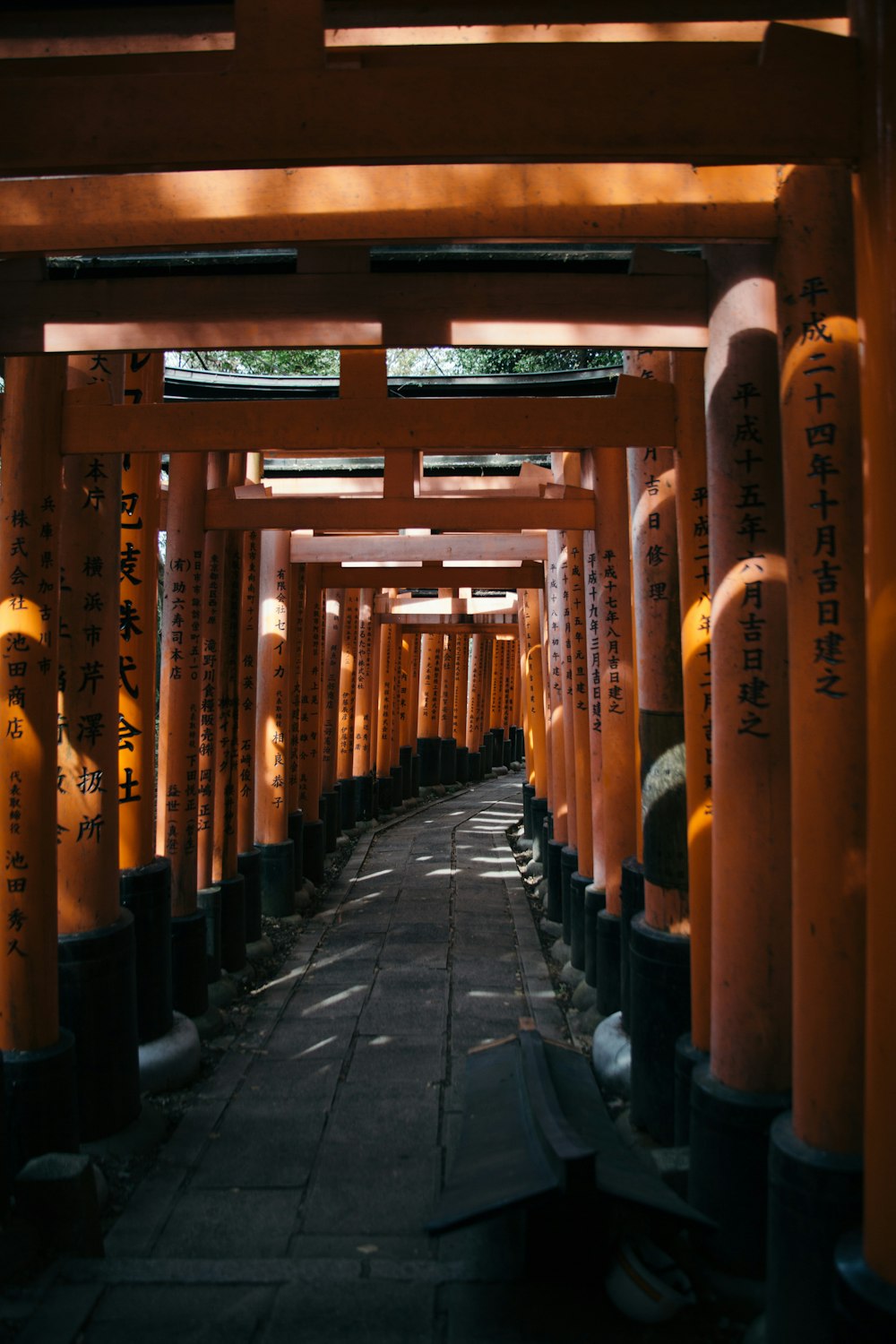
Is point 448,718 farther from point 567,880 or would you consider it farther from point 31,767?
point 31,767

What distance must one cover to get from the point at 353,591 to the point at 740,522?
11674mm

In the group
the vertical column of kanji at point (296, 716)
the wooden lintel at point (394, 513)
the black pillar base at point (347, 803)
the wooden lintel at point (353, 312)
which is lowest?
the black pillar base at point (347, 803)

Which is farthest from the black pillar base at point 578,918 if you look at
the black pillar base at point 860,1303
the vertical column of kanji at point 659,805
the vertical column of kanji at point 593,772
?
the black pillar base at point 860,1303

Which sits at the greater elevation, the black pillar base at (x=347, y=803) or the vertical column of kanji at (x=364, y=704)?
the vertical column of kanji at (x=364, y=704)

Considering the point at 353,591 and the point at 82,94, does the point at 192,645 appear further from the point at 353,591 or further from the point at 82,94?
the point at 353,591

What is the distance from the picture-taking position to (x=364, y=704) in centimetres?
1642

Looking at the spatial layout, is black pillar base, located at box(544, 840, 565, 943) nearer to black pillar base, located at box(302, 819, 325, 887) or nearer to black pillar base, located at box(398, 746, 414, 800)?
black pillar base, located at box(302, 819, 325, 887)

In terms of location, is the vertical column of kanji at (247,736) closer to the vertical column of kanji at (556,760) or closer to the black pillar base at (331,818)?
the vertical column of kanji at (556,760)

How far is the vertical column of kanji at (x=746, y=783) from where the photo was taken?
355 centimetres

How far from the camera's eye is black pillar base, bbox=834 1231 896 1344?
8.19 feet

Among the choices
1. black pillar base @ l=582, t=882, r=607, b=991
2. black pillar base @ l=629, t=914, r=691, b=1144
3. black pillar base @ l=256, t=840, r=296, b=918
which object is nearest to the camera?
black pillar base @ l=629, t=914, r=691, b=1144

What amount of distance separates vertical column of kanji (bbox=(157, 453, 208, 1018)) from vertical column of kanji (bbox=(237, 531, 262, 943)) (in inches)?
54.1

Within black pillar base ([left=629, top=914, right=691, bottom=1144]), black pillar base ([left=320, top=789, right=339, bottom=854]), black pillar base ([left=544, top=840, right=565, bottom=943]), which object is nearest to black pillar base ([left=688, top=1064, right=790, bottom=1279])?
black pillar base ([left=629, top=914, right=691, bottom=1144])

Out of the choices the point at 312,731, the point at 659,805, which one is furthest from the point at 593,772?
the point at 312,731
